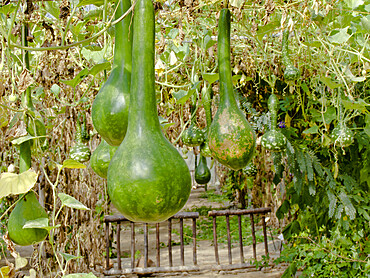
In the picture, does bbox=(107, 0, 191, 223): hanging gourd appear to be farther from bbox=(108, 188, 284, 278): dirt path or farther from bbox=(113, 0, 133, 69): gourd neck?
bbox=(108, 188, 284, 278): dirt path

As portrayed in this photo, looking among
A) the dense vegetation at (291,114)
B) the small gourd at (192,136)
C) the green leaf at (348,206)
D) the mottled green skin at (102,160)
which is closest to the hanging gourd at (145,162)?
the mottled green skin at (102,160)

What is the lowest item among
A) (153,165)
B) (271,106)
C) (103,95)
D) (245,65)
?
(153,165)

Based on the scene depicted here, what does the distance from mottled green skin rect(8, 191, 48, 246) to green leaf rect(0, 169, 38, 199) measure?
2cm

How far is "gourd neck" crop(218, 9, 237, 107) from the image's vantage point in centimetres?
71

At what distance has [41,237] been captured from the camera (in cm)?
71

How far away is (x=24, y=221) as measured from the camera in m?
0.68

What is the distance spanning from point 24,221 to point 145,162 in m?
0.35

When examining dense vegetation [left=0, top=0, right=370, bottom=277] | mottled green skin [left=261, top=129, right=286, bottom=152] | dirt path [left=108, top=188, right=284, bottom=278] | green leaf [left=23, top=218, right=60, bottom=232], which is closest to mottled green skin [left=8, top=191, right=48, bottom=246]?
green leaf [left=23, top=218, right=60, bottom=232]

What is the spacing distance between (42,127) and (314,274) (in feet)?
7.87

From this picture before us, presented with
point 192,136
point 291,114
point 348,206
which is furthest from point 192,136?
point 291,114

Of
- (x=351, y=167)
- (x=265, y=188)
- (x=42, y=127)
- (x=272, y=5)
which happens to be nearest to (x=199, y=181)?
(x=272, y=5)

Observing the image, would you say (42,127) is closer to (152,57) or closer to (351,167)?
(152,57)

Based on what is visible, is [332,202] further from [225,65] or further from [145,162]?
[145,162]

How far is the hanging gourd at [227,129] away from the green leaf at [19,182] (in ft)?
1.06
